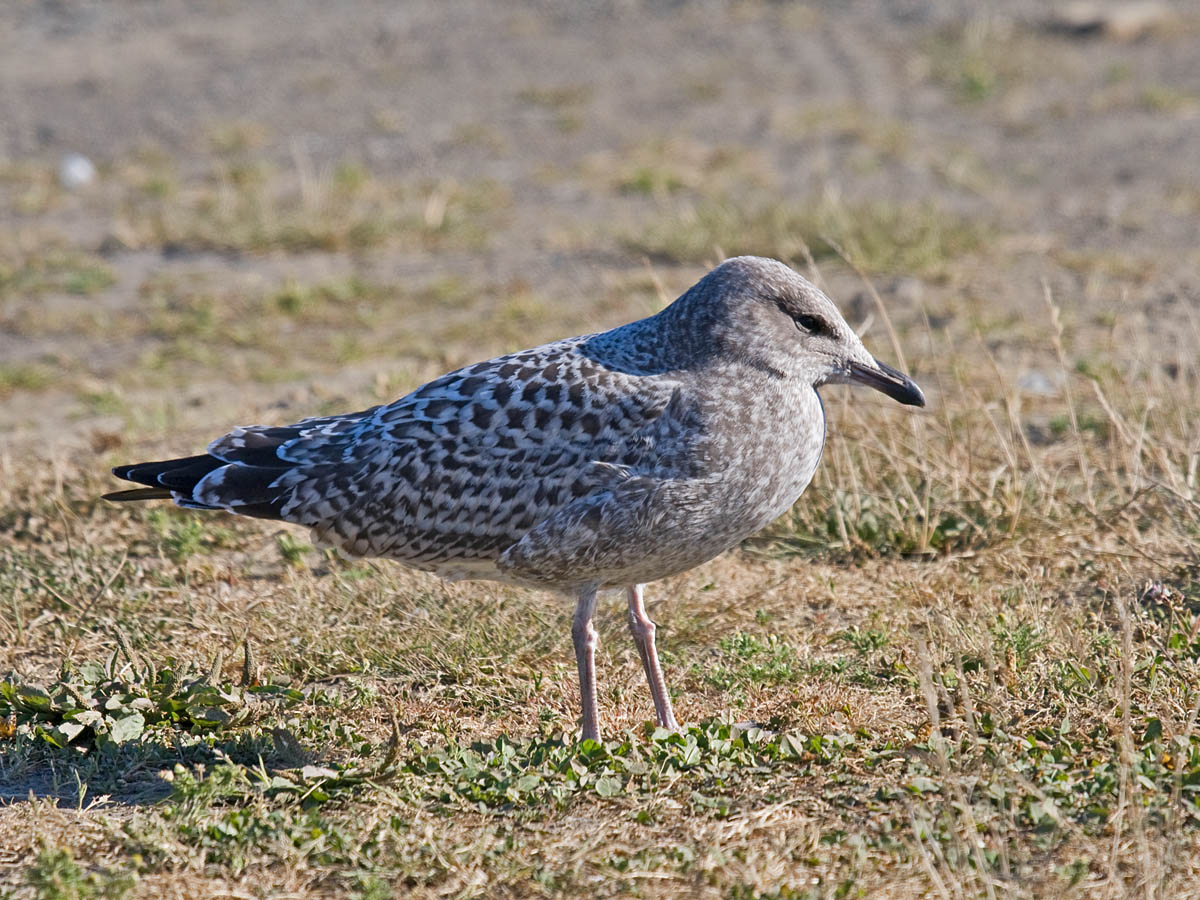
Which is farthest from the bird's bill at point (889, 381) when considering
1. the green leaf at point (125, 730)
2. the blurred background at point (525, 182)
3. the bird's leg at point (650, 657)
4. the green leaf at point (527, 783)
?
the green leaf at point (125, 730)

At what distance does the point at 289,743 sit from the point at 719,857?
1315 millimetres

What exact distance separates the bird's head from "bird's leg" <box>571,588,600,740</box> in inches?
33.3

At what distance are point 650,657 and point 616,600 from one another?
0.98 metres

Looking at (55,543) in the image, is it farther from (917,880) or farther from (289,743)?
(917,880)

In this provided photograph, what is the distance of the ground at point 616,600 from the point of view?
11.6 ft

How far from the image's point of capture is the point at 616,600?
17.1 feet

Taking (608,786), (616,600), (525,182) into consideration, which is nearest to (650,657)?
(608,786)

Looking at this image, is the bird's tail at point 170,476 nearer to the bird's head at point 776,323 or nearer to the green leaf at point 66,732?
the green leaf at point 66,732

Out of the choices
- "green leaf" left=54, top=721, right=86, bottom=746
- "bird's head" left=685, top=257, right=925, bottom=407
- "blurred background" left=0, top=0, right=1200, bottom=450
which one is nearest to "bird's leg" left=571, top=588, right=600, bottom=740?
"bird's head" left=685, top=257, right=925, bottom=407

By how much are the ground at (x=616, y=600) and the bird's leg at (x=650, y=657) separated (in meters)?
0.15

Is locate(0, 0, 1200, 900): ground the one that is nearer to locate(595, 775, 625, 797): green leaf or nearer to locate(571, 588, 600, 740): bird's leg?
locate(595, 775, 625, 797): green leaf

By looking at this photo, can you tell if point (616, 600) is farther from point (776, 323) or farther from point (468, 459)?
point (776, 323)

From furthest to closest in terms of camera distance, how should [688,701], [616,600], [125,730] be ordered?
[616,600] → [688,701] → [125,730]

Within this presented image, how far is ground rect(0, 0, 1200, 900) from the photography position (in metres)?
3.55
